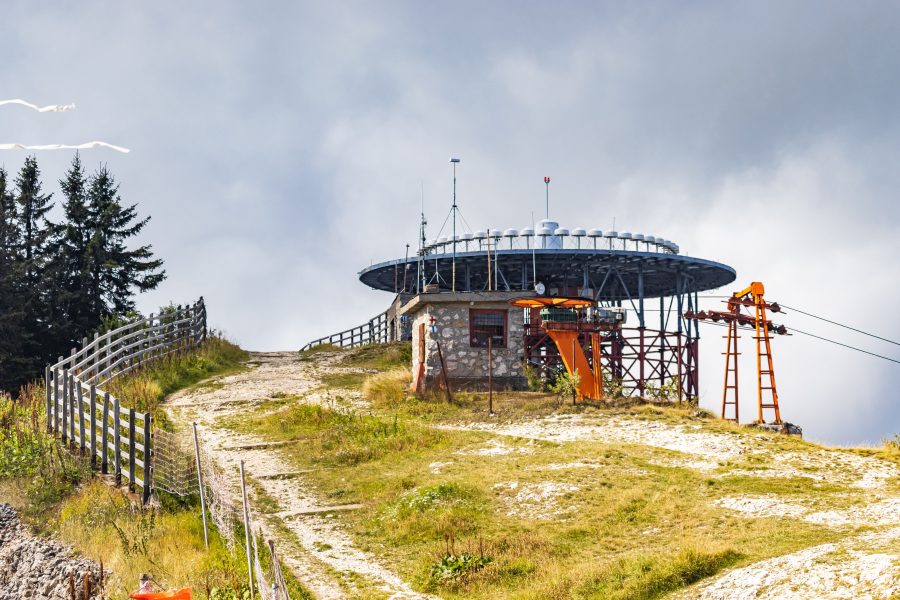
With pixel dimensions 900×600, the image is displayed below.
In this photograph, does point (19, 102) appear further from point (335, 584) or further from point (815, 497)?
point (815, 497)

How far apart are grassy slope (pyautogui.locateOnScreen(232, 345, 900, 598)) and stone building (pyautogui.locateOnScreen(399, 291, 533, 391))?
5.41 metres

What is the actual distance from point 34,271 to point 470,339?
22.4 m

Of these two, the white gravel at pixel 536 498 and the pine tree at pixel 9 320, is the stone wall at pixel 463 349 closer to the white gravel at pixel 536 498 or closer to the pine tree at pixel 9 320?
the white gravel at pixel 536 498

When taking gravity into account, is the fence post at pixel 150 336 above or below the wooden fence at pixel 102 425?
above

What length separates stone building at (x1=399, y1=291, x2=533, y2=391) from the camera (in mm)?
27859

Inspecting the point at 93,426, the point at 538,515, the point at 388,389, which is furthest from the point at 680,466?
the point at 388,389

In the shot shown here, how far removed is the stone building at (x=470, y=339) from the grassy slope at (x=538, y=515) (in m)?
5.41

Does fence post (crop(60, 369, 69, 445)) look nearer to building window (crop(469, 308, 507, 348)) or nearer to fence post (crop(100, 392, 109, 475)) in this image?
fence post (crop(100, 392, 109, 475))

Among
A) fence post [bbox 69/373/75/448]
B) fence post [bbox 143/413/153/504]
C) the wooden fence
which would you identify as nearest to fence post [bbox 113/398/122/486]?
the wooden fence

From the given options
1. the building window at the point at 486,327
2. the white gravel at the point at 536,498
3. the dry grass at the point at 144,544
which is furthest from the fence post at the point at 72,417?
the building window at the point at 486,327

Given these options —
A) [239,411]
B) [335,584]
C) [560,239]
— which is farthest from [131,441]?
[560,239]

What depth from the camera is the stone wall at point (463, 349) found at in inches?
1097

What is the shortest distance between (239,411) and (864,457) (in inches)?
679

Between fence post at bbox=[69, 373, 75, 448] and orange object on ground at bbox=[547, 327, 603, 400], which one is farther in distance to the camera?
orange object on ground at bbox=[547, 327, 603, 400]
